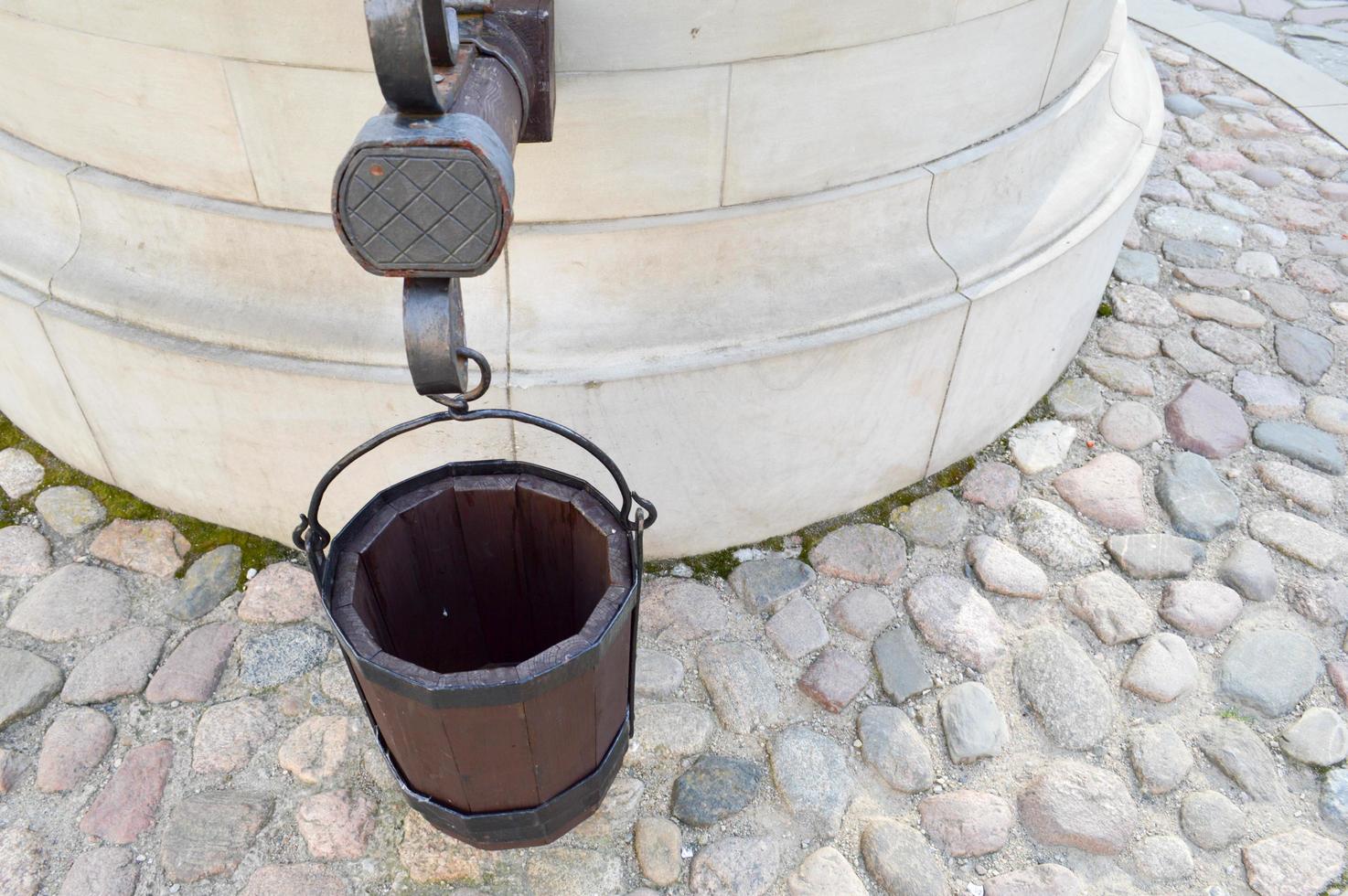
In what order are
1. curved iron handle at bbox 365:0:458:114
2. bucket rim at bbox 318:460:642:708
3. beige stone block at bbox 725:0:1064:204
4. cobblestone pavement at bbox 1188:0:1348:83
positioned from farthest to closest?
cobblestone pavement at bbox 1188:0:1348:83 → beige stone block at bbox 725:0:1064:204 → bucket rim at bbox 318:460:642:708 → curved iron handle at bbox 365:0:458:114

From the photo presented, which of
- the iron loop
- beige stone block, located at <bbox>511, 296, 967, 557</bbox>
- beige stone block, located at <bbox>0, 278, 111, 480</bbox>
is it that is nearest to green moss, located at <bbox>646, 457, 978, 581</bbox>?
beige stone block, located at <bbox>511, 296, 967, 557</bbox>

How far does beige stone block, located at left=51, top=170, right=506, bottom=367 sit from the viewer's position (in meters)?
2.40

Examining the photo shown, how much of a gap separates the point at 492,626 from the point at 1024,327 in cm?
178

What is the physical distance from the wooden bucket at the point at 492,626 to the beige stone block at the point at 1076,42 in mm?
1820

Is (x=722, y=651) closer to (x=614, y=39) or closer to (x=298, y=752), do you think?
(x=298, y=752)

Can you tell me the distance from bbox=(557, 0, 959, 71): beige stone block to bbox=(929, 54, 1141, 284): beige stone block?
54 cm

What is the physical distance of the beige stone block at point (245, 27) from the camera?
2.04 metres

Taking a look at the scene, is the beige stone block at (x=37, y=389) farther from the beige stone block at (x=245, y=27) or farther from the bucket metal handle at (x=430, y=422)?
the bucket metal handle at (x=430, y=422)

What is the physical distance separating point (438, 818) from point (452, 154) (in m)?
1.39

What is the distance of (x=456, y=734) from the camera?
183cm

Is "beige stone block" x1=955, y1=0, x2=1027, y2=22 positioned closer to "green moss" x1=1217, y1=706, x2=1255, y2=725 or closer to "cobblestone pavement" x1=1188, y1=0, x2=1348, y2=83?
"green moss" x1=1217, y1=706, x2=1255, y2=725

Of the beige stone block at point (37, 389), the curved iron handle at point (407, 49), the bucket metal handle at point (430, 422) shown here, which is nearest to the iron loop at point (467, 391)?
the bucket metal handle at point (430, 422)

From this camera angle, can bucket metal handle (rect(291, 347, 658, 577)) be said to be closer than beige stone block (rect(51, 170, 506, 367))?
Yes

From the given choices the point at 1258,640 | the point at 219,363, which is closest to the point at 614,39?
the point at 219,363
